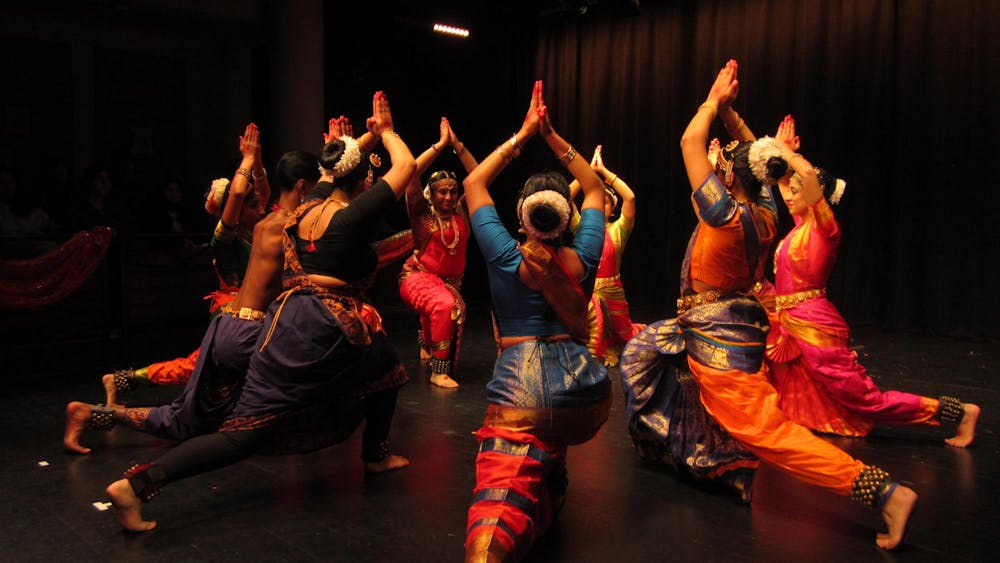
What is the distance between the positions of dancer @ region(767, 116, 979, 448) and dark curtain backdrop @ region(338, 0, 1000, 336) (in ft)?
12.4

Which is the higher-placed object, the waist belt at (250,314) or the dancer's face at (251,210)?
the dancer's face at (251,210)

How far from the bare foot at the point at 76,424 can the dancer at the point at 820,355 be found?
10.4 ft

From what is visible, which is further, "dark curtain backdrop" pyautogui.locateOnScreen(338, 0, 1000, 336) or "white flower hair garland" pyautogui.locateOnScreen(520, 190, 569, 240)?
"dark curtain backdrop" pyautogui.locateOnScreen(338, 0, 1000, 336)

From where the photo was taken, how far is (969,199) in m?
6.86

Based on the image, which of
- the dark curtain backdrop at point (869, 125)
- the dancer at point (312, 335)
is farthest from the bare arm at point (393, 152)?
the dark curtain backdrop at point (869, 125)

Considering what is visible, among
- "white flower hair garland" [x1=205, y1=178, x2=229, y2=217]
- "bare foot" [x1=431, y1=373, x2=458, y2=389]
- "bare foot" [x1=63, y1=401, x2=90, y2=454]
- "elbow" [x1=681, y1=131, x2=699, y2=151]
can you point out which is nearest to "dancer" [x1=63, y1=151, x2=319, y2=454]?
"bare foot" [x1=63, y1=401, x2=90, y2=454]

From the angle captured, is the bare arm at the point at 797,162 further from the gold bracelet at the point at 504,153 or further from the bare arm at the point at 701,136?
the gold bracelet at the point at 504,153

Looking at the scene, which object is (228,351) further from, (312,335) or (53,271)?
(53,271)

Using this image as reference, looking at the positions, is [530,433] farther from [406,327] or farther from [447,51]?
[447,51]

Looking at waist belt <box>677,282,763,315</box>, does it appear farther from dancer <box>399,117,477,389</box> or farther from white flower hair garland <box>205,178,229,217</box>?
white flower hair garland <box>205,178,229,217</box>

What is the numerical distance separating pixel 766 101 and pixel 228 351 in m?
6.61

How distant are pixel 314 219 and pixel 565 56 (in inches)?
308

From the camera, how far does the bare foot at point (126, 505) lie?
2562 mm

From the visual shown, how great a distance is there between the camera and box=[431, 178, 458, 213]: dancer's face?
202 inches
